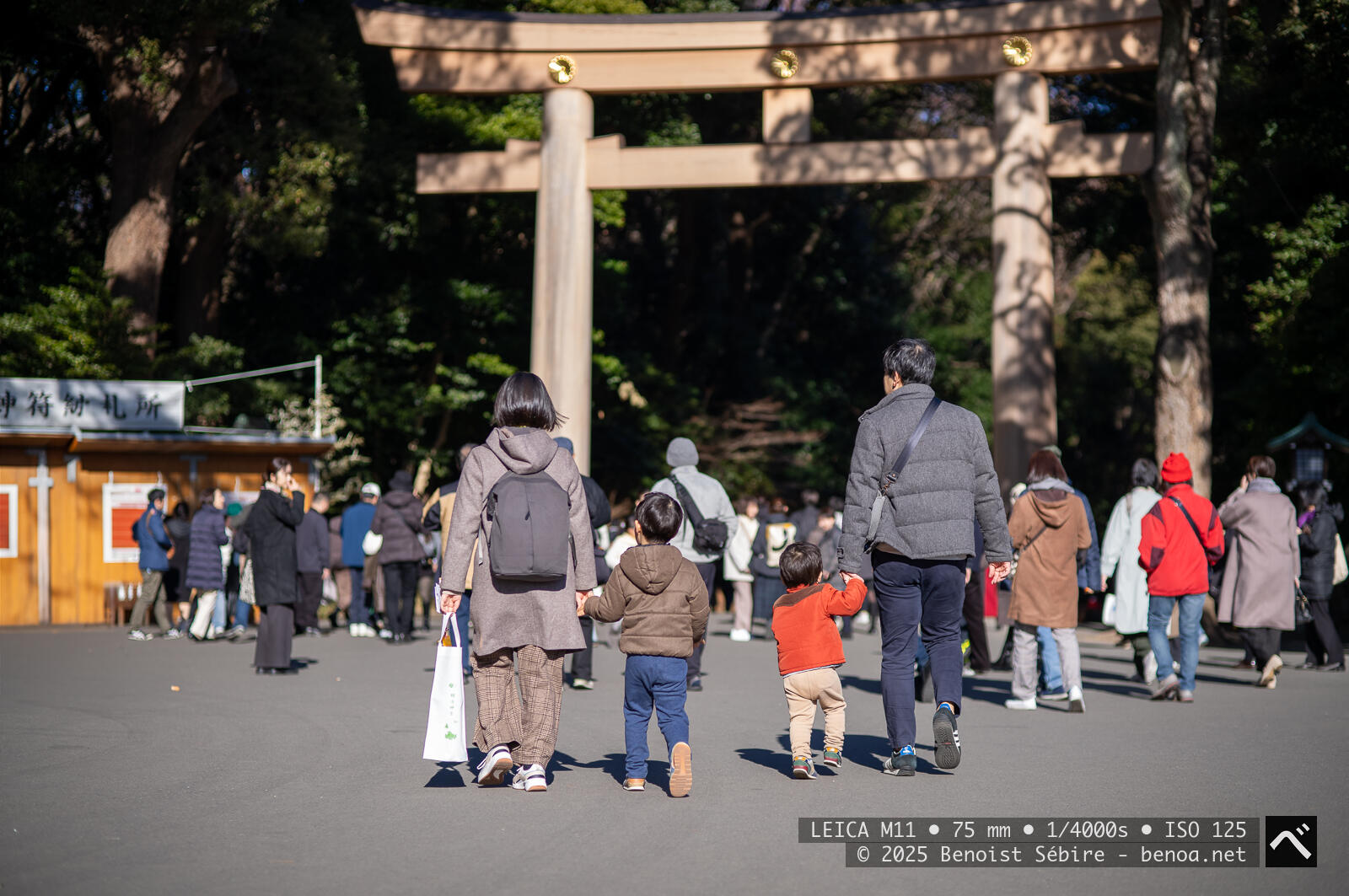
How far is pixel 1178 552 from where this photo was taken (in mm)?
9500

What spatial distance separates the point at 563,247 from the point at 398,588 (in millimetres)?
5341

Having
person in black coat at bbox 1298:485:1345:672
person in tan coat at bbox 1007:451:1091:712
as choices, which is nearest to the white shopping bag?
person in tan coat at bbox 1007:451:1091:712

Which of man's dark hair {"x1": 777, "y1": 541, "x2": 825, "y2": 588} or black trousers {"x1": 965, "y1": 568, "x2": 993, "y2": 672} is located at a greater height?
man's dark hair {"x1": 777, "y1": 541, "x2": 825, "y2": 588}

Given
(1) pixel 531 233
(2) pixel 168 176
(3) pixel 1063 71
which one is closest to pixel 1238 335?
(3) pixel 1063 71

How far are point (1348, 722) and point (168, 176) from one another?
57.2 feet

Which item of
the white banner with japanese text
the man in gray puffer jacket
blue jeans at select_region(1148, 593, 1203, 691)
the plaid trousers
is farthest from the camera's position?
the white banner with japanese text

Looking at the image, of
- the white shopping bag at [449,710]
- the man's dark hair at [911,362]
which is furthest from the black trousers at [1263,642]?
the white shopping bag at [449,710]

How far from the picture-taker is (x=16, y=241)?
2108 centimetres

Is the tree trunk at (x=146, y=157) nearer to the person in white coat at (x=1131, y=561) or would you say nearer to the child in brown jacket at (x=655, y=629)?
the person in white coat at (x=1131, y=561)

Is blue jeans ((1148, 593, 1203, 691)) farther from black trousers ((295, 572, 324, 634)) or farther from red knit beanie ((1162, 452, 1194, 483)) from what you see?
black trousers ((295, 572, 324, 634))

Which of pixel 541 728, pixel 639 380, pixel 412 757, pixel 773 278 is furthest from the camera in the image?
pixel 773 278

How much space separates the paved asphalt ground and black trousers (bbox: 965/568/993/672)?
445 millimetres

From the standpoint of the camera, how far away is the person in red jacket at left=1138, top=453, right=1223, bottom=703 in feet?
31.1

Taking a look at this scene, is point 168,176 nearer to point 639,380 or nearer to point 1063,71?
point 639,380
